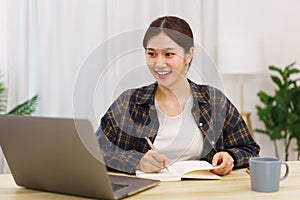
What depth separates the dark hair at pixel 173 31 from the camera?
1.70 m

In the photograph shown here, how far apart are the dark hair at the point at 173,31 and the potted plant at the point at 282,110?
204 cm

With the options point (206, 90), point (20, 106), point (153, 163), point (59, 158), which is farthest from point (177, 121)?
point (20, 106)

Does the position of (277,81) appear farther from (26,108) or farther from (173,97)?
(173,97)

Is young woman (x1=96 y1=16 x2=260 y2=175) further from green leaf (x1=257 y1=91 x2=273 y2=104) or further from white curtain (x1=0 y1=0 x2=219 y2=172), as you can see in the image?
green leaf (x1=257 y1=91 x2=273 y2=104)

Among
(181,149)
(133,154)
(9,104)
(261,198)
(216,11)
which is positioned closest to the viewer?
(261,198)

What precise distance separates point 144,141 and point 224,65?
1.92 metres

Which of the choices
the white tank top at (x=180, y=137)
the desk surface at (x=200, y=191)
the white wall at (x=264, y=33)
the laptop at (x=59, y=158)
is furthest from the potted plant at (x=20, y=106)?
the laptop at (x=59, y=158)

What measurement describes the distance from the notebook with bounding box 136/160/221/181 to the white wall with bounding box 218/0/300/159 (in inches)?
94.5

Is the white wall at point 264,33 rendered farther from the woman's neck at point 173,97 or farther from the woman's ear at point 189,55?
the woman's ear at point 189,55

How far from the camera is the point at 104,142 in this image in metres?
1.80

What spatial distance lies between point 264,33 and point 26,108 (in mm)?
1964

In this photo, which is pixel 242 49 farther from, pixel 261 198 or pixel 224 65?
pixel 261 198

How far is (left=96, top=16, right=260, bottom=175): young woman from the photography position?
1814 millimetres

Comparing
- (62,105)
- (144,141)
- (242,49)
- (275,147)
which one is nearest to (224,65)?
→ (242,49)
